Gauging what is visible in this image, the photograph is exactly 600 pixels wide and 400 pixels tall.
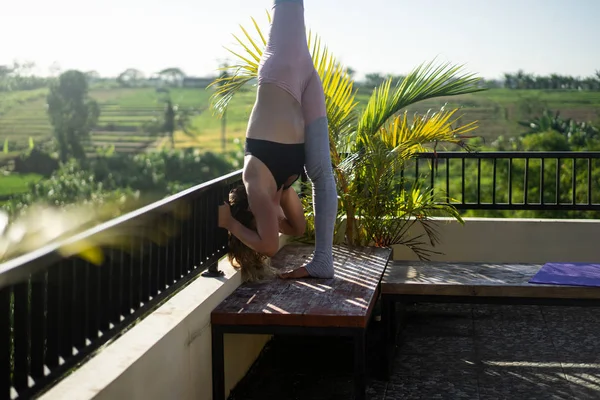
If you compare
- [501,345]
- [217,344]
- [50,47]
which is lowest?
[501,345]

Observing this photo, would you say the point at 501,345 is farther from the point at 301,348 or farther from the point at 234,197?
the point at 234,197

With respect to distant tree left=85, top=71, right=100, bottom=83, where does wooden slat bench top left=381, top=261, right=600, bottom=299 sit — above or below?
below

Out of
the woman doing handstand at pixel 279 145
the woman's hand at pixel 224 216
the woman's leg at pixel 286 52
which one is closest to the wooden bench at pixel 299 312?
the woman doing handstand at pixel 279 145

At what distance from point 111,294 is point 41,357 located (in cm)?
50

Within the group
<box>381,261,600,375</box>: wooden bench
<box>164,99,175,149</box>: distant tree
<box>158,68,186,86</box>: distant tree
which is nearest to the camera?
<box>381,261,600,375</box>: wooden bench

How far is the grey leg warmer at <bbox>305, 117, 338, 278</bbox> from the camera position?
3.73 metres

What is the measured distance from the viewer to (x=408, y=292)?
13.0 feet

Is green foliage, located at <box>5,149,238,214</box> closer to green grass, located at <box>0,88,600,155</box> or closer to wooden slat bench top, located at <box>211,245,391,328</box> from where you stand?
green grass, located at <box>0,88,600,155</box>

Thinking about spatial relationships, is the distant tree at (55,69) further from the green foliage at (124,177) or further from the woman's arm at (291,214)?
the woman's arm at (291,214)

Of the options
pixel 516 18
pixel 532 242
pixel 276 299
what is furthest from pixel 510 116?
pixel 276 299

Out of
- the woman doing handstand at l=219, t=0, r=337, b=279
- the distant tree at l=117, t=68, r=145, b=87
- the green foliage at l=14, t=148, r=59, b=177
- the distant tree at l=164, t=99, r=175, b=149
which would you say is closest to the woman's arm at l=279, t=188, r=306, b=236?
the woman doing handstand at l=219, t=0, r=337, b=279

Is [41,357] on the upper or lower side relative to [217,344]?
upper

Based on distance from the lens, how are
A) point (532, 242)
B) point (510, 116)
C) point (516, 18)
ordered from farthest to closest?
point (516, 18)
point (510, 116)
point (532, 242)

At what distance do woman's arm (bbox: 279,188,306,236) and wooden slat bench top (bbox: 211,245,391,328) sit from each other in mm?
270
